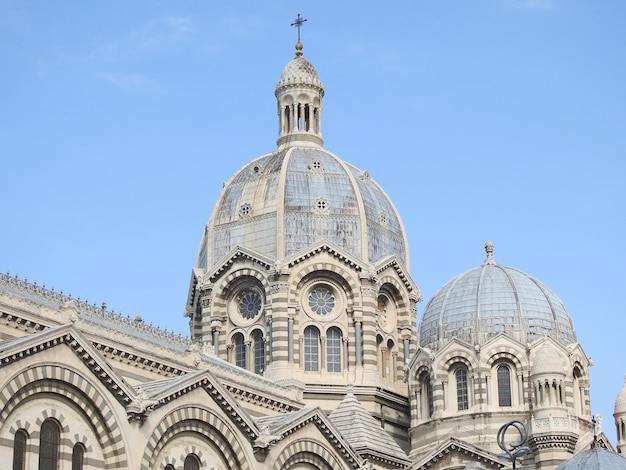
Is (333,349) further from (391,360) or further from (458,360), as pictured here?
(458,360)

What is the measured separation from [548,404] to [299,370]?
41.2 feet

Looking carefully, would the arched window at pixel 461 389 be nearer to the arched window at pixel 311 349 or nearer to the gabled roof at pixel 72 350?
the arched window at pixel 311 349

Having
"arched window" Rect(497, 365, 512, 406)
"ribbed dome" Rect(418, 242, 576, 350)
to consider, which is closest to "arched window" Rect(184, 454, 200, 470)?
"arched window" Rect(497, 365, 512, 406)

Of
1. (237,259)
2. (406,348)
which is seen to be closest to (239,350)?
(237,259)

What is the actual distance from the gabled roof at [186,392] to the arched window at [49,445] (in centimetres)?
301

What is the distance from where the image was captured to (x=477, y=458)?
68000mm

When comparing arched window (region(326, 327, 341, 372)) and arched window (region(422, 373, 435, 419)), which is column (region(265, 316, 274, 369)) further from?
arched window (region(422, 373, 435, 419))

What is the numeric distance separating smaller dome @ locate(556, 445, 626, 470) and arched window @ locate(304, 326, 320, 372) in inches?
825

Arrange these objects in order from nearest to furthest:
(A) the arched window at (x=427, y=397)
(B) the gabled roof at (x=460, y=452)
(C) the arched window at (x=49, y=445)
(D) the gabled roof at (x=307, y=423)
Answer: (C) the arched window at (x=49, y=445), (D) the gabled roof at (x=307, y=423), (B) the gabled roof at (x=460, y=452), (A) the arched window at (x=427, y=397)

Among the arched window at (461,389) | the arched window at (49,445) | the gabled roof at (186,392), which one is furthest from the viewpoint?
the arched window at (461,389)

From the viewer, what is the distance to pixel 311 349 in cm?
7350

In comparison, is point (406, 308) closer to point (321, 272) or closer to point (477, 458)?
point (321, 272)

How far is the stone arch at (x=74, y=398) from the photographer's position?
47.2 m

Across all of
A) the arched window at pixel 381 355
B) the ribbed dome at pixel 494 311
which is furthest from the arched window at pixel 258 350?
the ribbed dome at pixel 494 311
